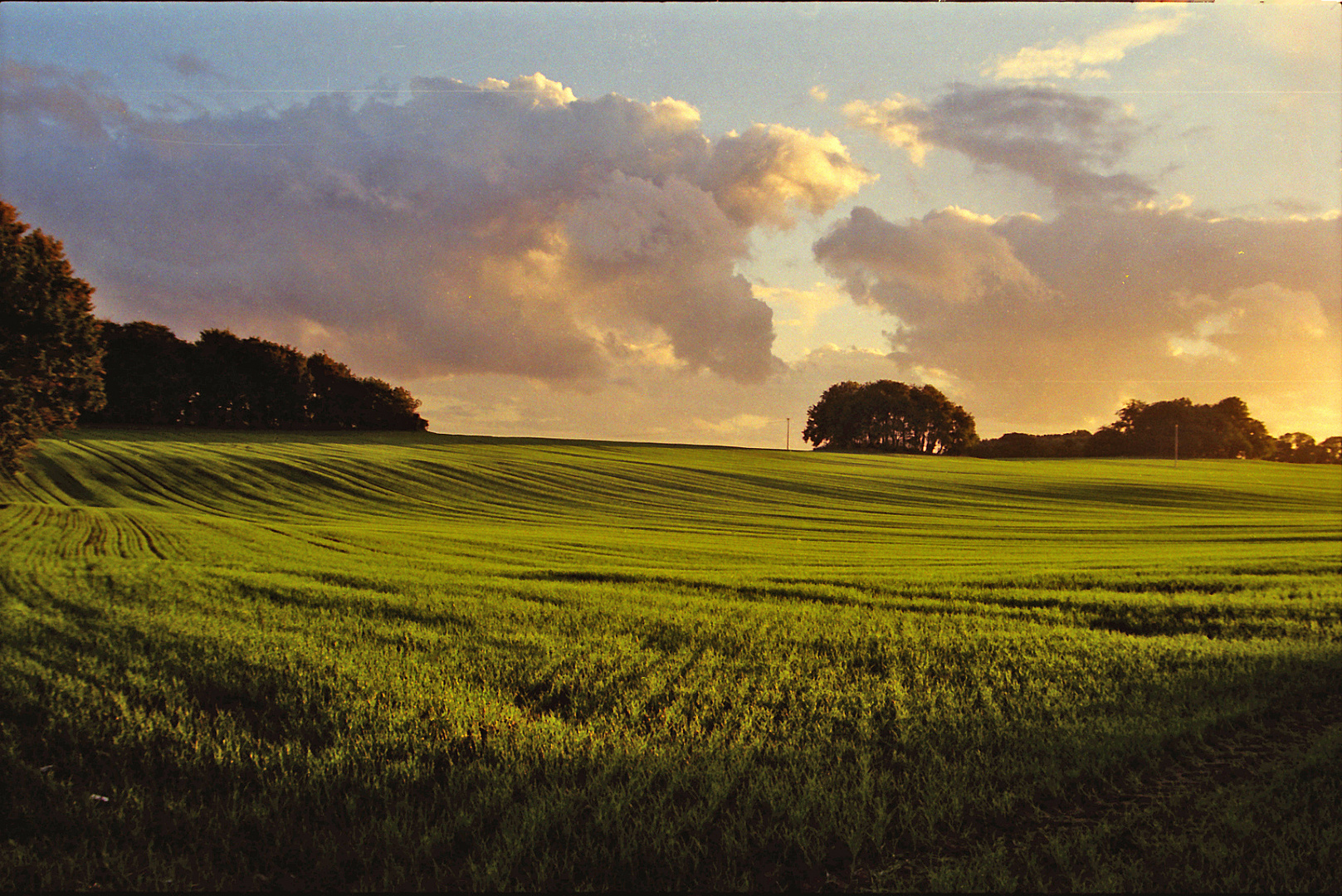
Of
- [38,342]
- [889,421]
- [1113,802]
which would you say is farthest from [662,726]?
[889,421]

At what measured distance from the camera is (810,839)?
179 inches

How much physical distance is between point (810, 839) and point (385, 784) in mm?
3122

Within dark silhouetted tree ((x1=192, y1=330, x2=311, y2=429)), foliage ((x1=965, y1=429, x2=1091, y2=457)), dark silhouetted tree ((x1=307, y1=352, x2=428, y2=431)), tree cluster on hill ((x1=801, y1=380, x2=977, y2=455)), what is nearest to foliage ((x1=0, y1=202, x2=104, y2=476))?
dark silhouetted tree ((x1=192, y1=330, x2=311, y2=429))

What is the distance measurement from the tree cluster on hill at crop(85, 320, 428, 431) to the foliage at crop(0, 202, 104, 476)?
32.6 metres

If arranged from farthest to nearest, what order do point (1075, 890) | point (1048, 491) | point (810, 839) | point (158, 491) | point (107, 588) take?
point (1048, 491) < point (158, 491) < point (107, 588) < point (810, 839) < point (1075, 890)

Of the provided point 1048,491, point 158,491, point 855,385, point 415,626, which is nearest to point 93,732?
point 415,626

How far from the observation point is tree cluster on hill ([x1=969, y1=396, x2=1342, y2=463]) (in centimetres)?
8969

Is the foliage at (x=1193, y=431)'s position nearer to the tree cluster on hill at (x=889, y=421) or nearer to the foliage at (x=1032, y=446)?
the foliage at (x=1032, y=446)

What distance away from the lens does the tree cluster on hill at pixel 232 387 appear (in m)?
63.8

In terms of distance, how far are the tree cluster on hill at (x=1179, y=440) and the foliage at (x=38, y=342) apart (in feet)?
305

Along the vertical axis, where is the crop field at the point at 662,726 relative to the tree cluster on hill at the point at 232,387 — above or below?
below

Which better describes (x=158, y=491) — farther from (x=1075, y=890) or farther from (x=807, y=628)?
(x=1075, y=890)

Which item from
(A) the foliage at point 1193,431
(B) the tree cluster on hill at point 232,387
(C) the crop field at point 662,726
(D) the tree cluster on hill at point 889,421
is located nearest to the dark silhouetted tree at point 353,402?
(B) the tree cluster on hill at point 232,387

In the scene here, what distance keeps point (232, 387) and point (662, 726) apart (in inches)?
3165
